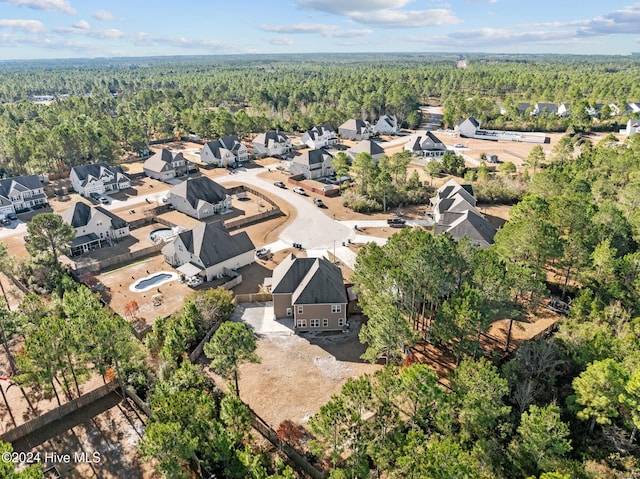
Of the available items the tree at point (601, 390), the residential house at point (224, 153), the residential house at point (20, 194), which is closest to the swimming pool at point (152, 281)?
the residential house at point (20, 194)

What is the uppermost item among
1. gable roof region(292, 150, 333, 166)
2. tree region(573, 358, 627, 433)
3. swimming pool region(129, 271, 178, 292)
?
gable roof region(292, 150, 333, 166)

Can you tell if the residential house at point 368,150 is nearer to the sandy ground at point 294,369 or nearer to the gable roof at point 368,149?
the gable roof at point 368,149

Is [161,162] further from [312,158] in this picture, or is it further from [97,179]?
[312,158]

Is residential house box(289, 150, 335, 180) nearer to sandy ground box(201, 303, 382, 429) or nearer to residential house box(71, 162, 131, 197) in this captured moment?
residential house box(71, 162, 131, 197)

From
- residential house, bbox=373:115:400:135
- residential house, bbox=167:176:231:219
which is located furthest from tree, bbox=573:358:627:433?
residential house, bbox=373:115:400:135

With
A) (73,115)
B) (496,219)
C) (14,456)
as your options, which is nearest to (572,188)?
(496,219)

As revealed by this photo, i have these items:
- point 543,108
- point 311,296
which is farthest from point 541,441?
point 543,108

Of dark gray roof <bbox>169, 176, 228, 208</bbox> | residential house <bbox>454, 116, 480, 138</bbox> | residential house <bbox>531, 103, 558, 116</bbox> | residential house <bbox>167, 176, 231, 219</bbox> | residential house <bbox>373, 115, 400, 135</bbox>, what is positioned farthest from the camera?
residential house <bbox>531, 103, 558, 116</bbox>
